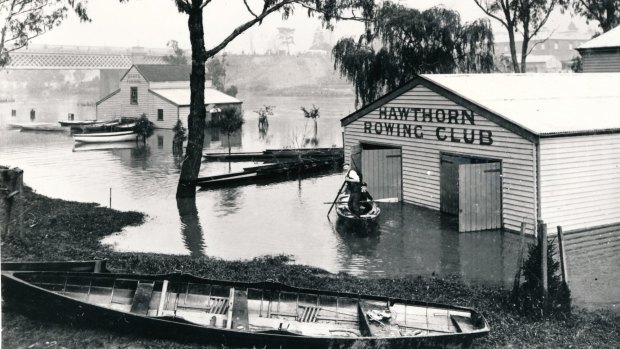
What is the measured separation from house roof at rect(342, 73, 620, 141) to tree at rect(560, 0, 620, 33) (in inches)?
1028

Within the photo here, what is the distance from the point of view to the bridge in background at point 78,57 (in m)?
71.2

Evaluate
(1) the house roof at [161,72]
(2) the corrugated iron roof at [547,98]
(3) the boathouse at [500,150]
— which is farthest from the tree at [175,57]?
(2) the corrugated iron roof at [547,98]

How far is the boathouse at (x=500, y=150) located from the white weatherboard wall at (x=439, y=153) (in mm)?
32

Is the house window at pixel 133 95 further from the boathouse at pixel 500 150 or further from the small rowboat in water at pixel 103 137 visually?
the boathouse at pixel 500 150

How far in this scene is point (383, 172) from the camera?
74.5 ft

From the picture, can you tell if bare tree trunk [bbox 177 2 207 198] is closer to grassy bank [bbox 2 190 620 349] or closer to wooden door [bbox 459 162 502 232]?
grassy bank [bbox 2 190 620 349]

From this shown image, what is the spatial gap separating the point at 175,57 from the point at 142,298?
82.8 metres

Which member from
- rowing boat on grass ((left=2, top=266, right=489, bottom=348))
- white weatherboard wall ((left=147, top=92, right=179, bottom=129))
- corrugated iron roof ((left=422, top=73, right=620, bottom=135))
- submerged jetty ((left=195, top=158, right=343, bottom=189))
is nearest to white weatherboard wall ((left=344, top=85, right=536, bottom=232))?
corrugated iron roof ((left=422, top=73, right=620, bottom=135))

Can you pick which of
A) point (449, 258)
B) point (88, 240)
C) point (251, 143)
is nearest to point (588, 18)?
point (251, 143)

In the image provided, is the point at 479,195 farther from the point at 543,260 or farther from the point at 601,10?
the point at 601,10

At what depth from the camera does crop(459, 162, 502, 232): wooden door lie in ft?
60.1

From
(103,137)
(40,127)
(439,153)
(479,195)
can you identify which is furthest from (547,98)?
(40,127)

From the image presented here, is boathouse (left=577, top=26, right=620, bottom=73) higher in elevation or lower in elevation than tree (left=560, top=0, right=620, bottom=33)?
lower

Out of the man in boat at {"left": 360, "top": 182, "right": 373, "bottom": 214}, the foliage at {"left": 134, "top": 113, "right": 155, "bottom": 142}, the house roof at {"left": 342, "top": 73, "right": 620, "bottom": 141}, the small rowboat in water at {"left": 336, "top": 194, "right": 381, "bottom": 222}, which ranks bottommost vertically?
the small rowboat in water at {"left": 336, "top": 194, "right": 381, "bottom": 222}
